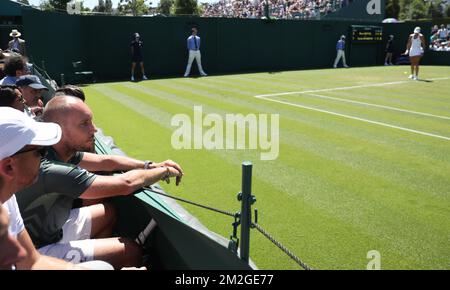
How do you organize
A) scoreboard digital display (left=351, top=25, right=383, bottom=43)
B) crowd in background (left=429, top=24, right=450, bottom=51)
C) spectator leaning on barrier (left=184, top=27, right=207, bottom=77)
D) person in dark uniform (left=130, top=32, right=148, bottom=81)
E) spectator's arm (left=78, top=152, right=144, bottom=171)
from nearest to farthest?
spectator's arm (left=78, top=152, right=144, bottom=171) < person in dark uniform (left=130, top=32, right=148, bottom=81) < spectator leaning on barrier (left=184, top=27, right=207, bottom=77) < scoreboard digital display (left=351, top=25, right=383, bottom=43) < crowd in background (left=429, top=24, right=450, bottom=51)

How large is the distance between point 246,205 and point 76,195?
47.8 inches

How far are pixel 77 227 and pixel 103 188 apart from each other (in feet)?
1.85

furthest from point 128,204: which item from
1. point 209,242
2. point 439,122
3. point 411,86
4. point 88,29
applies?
point 88,29

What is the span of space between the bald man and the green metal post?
1019 millimetres

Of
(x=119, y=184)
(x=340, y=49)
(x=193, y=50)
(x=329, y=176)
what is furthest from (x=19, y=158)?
(x=340, y=49)

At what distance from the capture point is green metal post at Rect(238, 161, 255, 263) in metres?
2.46

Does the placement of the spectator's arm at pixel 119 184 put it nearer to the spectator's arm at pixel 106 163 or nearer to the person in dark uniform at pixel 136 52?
the spectator's arm at pixel 106 163

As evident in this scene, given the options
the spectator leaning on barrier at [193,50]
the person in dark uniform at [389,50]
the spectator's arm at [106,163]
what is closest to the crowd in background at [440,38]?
the person in dark uniform at [389,50]

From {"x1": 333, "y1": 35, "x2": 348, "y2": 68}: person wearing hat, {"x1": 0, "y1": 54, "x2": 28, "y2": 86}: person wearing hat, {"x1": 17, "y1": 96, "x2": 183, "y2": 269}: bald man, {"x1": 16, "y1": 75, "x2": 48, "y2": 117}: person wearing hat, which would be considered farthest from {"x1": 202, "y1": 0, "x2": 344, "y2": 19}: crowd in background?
{"x1": 17, "y1": 96, "x2": 183, "y2": 269}: bald man

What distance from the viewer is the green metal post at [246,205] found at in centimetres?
246

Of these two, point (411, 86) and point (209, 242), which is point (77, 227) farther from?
point (411, 86)

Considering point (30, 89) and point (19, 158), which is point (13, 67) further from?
point (19, 158)

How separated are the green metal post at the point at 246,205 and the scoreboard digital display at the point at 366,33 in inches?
1096

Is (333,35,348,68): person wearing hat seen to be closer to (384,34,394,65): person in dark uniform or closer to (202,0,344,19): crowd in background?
(384,34,394,65): person in dark uniform
